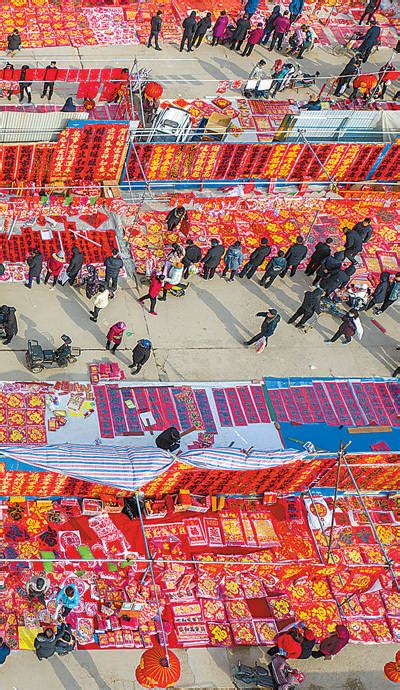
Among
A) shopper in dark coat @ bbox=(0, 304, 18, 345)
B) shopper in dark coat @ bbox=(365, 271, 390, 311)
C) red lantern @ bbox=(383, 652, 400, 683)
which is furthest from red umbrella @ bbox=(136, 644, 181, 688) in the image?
shopper in dark coat @ bbox=(365, 271, 390, 311)

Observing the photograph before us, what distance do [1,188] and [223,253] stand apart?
5.30 m

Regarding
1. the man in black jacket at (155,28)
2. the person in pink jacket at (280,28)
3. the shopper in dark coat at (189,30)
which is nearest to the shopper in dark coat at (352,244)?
the shopper in dark coat at (189,30)

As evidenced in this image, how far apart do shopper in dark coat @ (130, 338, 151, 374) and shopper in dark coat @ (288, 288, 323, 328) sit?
3.78 m

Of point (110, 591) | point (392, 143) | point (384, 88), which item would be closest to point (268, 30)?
point (384, 88)

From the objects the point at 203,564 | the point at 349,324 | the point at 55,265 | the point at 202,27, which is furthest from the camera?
the point at 202,27

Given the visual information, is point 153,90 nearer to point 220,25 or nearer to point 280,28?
point 220,25

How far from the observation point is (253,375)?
1756cm

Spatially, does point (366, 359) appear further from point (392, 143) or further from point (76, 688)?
point (76, 688)

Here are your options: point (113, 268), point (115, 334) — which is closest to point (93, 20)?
point (113, 268)

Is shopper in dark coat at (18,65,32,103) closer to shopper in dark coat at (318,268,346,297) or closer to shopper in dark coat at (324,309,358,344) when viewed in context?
shopper in dark coat at (318,268,346,297)

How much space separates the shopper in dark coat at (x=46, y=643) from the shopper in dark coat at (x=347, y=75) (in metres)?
17.4

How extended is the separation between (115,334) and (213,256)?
120 inches

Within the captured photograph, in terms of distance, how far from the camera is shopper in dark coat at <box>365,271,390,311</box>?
1845cm

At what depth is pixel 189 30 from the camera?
2353 cm
